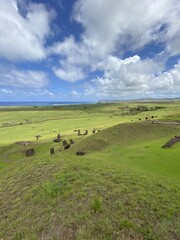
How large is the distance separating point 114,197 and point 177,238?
4793mm

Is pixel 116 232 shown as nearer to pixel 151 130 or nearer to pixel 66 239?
pixel 66 239

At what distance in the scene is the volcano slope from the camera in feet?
37.9

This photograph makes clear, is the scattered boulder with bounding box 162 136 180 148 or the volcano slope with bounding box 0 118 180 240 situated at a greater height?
the volcano slope with bounding box 0 118 180 240

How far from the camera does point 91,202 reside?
13.8 metres

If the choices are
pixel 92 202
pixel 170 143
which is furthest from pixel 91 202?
pixel 170 143

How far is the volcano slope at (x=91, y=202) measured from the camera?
11.6 meters

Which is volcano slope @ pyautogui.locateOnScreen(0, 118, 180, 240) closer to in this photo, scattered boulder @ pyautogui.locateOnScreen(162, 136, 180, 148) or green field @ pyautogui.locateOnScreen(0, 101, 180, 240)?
green field @ pyautogui.locateOnScreen(0, 101, 180, 240)

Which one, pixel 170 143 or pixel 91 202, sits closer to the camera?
pixel 91 202

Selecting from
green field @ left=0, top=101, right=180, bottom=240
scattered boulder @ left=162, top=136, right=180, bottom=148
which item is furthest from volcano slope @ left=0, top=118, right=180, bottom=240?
scattered boulder @ left=162, top=136, right=180, bottom=148

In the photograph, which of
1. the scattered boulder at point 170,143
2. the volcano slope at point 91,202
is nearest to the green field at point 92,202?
the volcano slope at point 91,202

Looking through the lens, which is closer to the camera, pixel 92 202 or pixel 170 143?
pixel 92 202

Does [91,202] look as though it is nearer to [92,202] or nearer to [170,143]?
[92,202]

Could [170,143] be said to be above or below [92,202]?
below

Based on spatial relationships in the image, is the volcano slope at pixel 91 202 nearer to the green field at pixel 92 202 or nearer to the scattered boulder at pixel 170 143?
the green field at pixel 92 202
